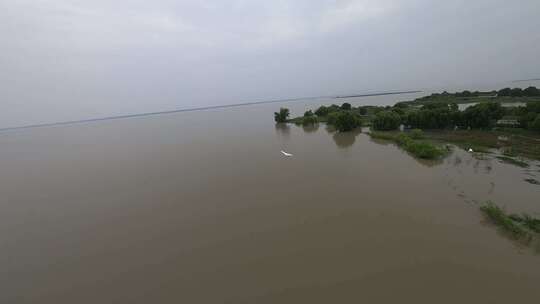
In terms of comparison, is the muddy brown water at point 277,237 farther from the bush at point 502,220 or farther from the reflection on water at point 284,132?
the reflection on water at point 284,132

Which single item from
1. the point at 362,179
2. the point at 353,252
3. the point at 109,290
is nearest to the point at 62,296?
the point at 109,290

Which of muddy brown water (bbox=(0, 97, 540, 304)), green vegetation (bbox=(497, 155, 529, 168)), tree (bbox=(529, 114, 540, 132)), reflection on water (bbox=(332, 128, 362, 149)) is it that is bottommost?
muddy brown water (bbox=(0, 97, 540, 304))

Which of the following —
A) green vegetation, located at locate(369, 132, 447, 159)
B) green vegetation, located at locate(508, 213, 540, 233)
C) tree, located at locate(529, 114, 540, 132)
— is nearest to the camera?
green vegetation, located at locate(508, 213, 540, 233)

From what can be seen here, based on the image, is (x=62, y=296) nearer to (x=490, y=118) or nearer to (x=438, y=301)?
(x=438, y=301)

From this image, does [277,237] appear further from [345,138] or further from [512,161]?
[345,138]

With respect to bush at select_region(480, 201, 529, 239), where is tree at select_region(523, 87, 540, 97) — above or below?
above

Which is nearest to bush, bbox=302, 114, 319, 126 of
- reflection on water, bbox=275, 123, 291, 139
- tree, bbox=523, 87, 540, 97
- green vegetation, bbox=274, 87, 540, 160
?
reflection on water, bbox=275, 123, 291, 139

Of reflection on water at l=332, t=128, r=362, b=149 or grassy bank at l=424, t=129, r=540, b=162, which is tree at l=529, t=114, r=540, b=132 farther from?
reflection on water at l=332, t=128, r=362, b=149
